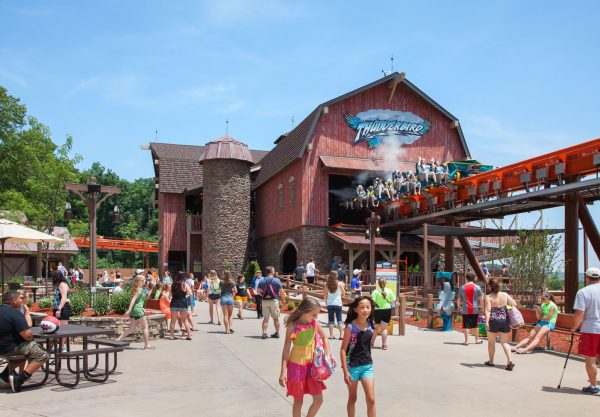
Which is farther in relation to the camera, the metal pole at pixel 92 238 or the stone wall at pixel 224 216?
the stone wall at pixel 224 216

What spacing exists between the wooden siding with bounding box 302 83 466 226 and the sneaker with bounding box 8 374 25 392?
21.9m

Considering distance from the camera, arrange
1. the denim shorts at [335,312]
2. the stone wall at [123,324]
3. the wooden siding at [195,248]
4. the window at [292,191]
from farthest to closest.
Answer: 1. the wooden siding at [195,248]
2. the window at [292,191]
3. the denim shorts at [335,312]
4. the stone wall at [123,324]

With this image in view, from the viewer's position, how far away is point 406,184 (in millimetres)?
26953

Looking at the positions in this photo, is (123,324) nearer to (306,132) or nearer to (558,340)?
(558,340)

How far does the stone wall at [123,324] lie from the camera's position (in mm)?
12703

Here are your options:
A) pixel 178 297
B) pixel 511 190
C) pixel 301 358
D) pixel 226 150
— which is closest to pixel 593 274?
pixel 301 358

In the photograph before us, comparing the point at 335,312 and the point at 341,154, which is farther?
the point at 341,154

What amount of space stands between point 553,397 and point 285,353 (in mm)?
3903

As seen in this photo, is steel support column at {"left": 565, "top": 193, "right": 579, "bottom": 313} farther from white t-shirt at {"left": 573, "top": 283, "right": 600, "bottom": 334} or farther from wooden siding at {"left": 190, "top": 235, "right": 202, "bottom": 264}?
Answer: wooden siding at {"left": 190, "top": 235, "right": 202, "bottom": 264}

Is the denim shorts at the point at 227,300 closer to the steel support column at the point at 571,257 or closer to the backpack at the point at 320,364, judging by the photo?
the steel support column at the point at 571,257

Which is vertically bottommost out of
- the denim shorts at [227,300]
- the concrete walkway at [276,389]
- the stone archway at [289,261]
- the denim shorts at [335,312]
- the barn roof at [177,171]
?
the concrete walkway at [276,389]

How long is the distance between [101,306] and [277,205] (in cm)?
2091

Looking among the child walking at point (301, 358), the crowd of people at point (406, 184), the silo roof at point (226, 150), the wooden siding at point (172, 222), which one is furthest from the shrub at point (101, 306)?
the wooden siding at point (172, 222)

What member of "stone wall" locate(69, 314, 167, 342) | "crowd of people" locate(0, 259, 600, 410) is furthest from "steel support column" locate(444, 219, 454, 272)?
"stone wall" locate(69, 314, 167, 342)
